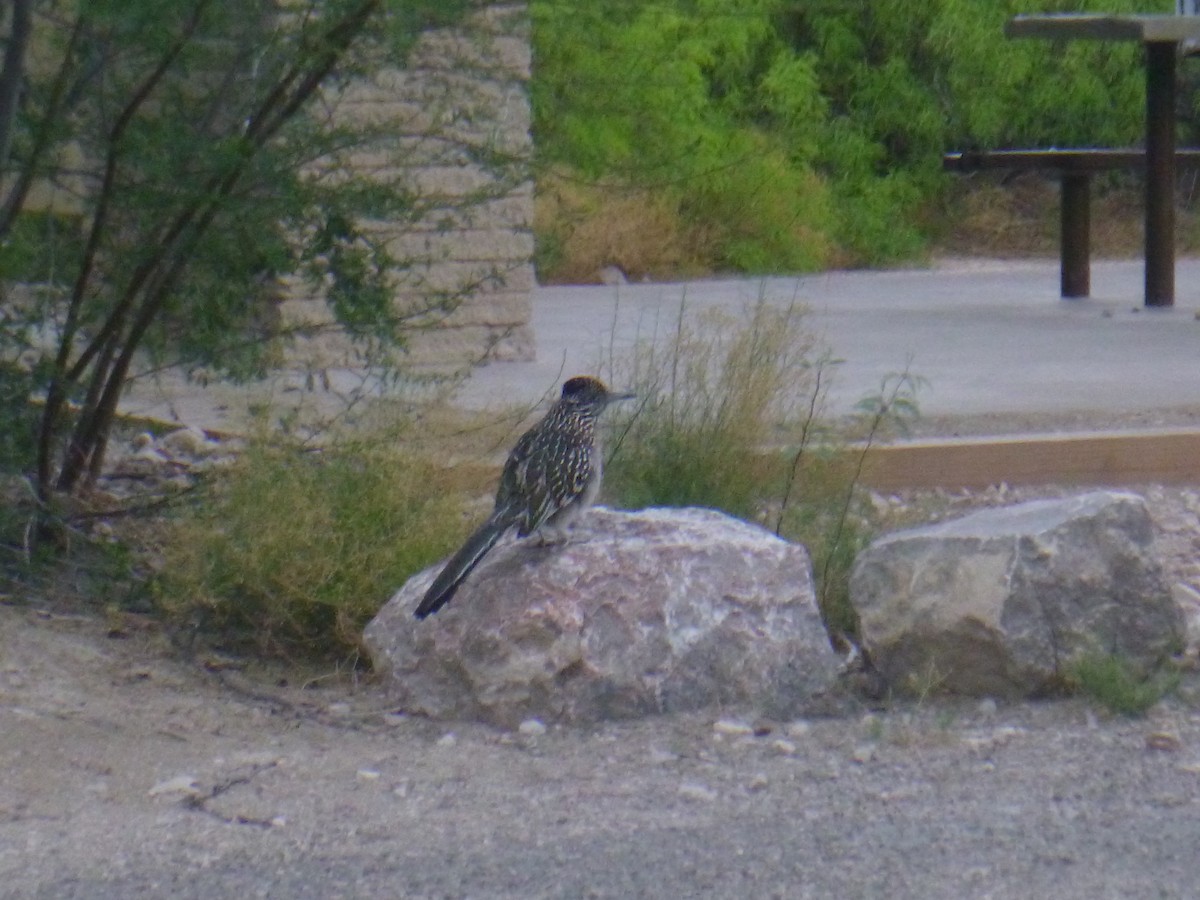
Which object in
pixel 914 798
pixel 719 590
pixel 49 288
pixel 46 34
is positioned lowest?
pixel 914 798

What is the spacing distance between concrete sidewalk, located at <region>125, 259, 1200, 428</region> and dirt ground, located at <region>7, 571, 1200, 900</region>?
6.12 ft

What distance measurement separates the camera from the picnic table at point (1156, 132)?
12.8 meters

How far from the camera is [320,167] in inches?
254

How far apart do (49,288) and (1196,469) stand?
440 cm

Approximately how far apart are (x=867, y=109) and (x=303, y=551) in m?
17.7

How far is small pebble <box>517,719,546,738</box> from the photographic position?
5086 millimetres

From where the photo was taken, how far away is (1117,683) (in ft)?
16.8

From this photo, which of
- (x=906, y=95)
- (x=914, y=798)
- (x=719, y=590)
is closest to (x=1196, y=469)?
(x=719, y=590)

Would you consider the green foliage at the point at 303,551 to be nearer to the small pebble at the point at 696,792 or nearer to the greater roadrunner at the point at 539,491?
the greater roadrunner at the point at 539,491

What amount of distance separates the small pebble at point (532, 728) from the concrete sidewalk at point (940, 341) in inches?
75.7

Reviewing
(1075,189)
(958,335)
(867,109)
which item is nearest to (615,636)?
(958,335)

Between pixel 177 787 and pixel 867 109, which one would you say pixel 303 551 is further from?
pixel 867 109

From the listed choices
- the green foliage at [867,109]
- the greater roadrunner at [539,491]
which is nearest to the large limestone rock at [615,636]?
the greater roadrunner at [539,491]

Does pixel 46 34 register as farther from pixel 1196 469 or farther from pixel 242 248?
pixel 1196 469
